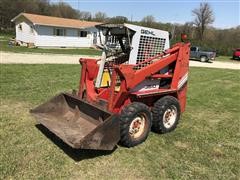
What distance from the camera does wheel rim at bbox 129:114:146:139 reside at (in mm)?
4590

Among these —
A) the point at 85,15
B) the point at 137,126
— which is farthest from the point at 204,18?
the point at 137,126

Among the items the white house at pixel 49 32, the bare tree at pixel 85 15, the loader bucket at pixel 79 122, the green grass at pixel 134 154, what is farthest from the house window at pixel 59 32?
the bare tree at pixel 85 15

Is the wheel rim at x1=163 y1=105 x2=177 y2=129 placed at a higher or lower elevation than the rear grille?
lower

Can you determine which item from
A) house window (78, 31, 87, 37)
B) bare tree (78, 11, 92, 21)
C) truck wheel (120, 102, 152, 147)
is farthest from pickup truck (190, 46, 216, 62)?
bare tree (78, 11, 92, 21)

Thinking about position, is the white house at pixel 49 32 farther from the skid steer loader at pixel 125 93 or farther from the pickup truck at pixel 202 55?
the skid steer loader at pixel 125 93

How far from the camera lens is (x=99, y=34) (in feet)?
17.5

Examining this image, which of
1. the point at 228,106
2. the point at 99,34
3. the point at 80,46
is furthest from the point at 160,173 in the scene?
the point at 80,46

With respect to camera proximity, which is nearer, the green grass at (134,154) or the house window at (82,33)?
the green grass at (134,154)

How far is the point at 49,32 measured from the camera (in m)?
29.3

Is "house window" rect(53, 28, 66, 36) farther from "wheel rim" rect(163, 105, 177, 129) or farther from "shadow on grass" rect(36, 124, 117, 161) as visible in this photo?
"shadow on grass" rect(36, 124, 117, 161)

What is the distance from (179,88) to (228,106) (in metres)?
3.13

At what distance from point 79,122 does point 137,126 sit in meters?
1.02

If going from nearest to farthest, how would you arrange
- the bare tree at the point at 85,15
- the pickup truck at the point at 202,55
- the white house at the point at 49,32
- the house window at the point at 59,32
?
the pickup truck at the point at 202,55
the white house at the point at 49,32
the house window at the point at 59,32
the bare tree at the point at 85,15

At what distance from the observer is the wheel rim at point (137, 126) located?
4590 mm
